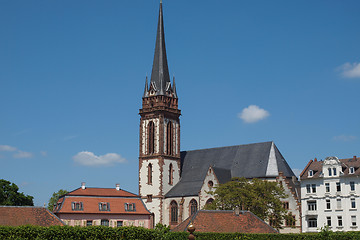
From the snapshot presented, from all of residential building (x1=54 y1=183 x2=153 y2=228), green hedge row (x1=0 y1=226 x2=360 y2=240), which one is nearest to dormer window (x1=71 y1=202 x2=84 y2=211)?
residential building (x1=54 y1=183 x2=153 y2=228)

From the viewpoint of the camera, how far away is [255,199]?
8331 cm

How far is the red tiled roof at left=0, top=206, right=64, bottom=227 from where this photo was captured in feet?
226

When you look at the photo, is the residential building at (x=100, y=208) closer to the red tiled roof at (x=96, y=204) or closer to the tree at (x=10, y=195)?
the red tiled roof at (x=96, y=204)

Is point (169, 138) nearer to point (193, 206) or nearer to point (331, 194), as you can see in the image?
point (193, 206)

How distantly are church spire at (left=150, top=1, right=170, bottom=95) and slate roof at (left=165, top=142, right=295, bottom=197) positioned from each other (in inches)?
618

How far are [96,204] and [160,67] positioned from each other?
34176 millimetres

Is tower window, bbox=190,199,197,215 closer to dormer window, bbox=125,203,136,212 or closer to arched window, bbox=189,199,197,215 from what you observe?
arched window, bbox=189,199,197,215

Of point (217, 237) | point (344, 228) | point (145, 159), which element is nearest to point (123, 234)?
point (217, 237)

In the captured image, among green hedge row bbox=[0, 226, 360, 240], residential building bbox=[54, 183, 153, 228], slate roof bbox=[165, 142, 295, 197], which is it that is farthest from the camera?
slate roof bbox=[165, 142, 295, 197]

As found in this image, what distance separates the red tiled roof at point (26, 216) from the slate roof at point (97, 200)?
51.9 feet

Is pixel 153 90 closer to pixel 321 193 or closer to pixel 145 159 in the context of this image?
pixel 145 159

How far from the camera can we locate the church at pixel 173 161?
102125 millimetres

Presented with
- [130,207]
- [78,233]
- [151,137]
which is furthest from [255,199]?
[78,233]

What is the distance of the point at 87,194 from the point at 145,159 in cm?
2169
